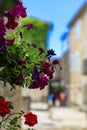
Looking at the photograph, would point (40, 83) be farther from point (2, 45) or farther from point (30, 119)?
point (2, 45)

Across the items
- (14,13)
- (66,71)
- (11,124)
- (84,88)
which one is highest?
(66,71)

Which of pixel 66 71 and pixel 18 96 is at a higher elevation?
pixel 66 71

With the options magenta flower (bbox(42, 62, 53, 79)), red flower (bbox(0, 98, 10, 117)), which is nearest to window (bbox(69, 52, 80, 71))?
magenta flower (bbox(42, 62, 53, 79))

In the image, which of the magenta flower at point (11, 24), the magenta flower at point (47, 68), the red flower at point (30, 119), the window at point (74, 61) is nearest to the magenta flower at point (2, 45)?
the magenta flower at point (11, 24)

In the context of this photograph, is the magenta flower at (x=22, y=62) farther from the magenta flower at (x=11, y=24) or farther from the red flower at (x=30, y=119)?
the red flower at (x=30, y=119)

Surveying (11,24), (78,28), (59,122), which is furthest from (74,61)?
(11,24)

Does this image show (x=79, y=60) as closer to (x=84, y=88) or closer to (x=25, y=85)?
(x=84, y=88)

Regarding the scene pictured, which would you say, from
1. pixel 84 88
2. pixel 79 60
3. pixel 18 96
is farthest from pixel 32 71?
pixel 79 60

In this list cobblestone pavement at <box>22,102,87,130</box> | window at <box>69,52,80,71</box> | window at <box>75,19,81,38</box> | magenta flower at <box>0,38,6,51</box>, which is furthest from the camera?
window at <box>69,52,80,71</box>

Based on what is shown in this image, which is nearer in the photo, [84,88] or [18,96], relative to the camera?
[18,96]

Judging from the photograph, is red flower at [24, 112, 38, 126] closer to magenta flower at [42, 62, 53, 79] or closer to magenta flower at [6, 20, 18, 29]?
magenta flower at [42, 62, 53, 79]

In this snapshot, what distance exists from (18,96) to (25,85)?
265cm

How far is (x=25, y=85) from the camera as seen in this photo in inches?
218

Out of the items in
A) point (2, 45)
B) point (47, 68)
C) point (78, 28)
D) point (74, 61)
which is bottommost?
point (47, 68)
